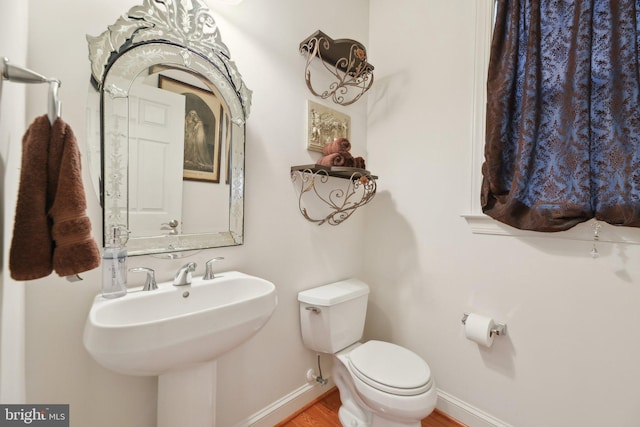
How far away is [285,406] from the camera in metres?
1.45

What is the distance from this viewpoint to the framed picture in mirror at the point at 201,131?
1.10m

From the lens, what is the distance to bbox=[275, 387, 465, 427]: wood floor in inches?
56.5

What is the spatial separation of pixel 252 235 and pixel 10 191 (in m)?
0.82

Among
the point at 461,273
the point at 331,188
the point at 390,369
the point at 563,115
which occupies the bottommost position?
the point at 390,369

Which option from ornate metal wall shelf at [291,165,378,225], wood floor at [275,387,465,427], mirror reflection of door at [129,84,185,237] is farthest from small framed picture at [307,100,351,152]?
wood floor at [275,387,465,427]

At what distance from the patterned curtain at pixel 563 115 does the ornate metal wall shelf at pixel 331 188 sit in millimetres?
621

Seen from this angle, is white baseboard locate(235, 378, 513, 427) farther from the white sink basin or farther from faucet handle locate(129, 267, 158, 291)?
faucet handle locate(129, 267, 158, 291)

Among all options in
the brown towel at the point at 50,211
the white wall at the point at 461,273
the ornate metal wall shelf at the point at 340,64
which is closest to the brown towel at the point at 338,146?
the ornate metal wall shelf at the point at 340,64

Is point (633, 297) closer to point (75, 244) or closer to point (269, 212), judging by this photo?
point (269, 212)

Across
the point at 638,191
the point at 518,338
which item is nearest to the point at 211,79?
the point at 638,191

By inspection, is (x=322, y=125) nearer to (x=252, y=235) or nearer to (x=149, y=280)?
(x=252, y=235)

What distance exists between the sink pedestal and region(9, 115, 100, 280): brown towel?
0.64 m

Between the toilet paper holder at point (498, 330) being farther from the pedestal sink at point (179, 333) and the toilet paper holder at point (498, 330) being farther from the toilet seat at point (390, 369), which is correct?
the pedestal sink at point (179, 333)

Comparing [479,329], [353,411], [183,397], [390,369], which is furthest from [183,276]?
[479,329]
